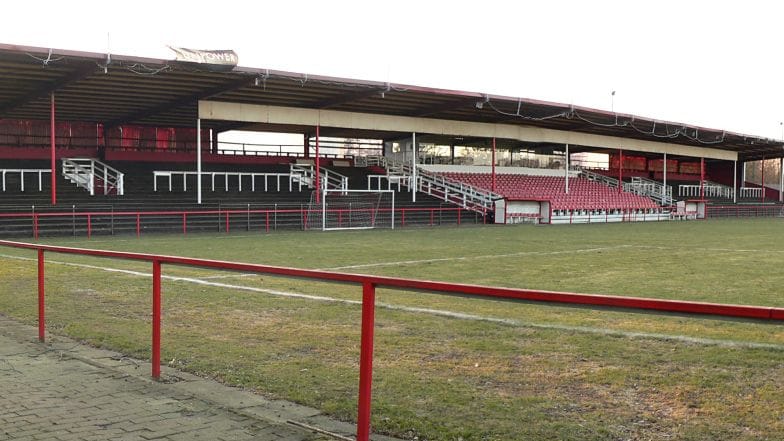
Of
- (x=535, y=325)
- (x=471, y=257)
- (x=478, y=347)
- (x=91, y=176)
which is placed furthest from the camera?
(x=91, y=176)

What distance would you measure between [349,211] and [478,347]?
26291 millimetres

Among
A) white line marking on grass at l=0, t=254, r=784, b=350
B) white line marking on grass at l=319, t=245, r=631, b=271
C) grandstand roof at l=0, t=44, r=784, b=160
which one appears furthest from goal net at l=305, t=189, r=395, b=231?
white line marking on grass at l=0, t=254, r=784, b=350

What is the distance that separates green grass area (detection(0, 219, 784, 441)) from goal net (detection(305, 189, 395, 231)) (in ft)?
58.7

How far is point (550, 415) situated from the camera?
462 centimetres

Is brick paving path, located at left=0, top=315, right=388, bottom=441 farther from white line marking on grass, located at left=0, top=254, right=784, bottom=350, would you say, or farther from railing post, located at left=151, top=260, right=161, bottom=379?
white line marking on grass, located at left=0, top=254, right=784, bottom=350

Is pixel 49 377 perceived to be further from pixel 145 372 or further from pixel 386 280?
pixel 386 280

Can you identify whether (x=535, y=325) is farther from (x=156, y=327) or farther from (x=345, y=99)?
(x=345, y=99)

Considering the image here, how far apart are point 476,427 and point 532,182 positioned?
1807 inches

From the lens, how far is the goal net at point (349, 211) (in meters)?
32.2

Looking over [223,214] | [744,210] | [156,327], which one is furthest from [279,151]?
[156,327]

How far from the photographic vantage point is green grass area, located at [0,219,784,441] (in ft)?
15.0

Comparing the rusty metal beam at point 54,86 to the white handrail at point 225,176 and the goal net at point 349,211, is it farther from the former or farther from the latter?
the goal net at point 349,211

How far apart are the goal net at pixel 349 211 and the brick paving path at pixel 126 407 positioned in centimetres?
2527

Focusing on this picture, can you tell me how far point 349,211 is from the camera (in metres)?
32.8
